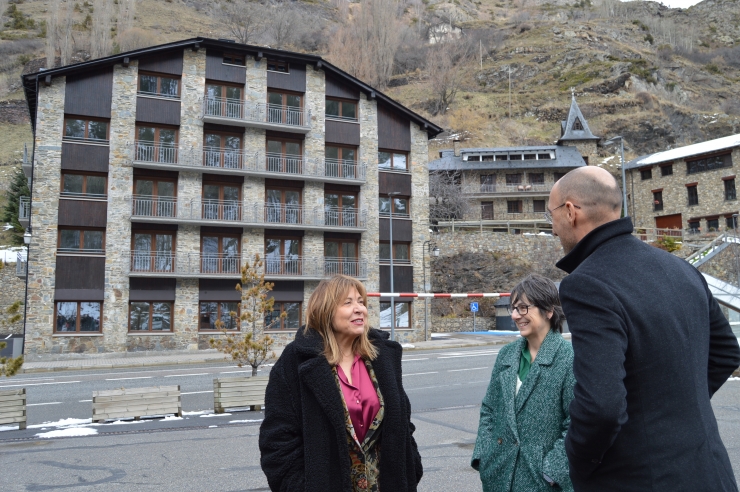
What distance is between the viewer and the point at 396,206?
3553 centimetres

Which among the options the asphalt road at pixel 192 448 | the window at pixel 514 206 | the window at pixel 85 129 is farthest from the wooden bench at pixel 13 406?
the window at pixel 514 206

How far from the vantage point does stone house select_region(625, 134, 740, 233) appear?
50719 millimetres

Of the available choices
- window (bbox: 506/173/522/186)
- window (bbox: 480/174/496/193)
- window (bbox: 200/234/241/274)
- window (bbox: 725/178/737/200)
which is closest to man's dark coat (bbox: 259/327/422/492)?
window (bbox: 200/234/241/274)

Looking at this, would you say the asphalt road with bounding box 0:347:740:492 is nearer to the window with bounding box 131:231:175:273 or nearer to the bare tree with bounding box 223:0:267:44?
the window with bounding box 131:231:175:273

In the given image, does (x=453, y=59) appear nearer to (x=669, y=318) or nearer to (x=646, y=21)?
(x=646, y=21)

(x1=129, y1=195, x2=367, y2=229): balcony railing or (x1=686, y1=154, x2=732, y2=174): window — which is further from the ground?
(x1=686, y1=154, x2=732, y2=174): window

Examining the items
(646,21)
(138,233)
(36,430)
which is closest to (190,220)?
(138,233)

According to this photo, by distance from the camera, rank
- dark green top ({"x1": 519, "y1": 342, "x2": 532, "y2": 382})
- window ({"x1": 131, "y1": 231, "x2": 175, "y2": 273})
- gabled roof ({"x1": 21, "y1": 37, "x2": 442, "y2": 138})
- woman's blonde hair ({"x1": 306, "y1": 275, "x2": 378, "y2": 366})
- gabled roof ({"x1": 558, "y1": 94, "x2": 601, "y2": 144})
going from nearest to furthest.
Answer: woman's blonde hair ({"x1": 306, "y1": 275, "x2": 378, "y2": 366}) < dark green top ({"x1": 519, "y1": 342, "x2": 532, "y2": 382}) < gabled roof ({"x1": 21, "y1": 37, "x2": 442, "y2": 138}) < window ({"x1": 131, "y1": 231, "x2": 175, "y2": 273}) < gabled roof ({"x1": 558, "y1": 94, "x2": 601, "y2": 144})

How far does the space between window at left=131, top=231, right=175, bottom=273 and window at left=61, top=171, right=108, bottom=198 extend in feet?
8.52

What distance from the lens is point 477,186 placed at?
58156 millimetres

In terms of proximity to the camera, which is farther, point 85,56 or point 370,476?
point 85,56

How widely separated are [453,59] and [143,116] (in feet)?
284

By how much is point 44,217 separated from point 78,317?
4.89 meters

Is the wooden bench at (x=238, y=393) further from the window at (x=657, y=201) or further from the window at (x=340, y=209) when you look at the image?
the window at (x=657, y=201)
